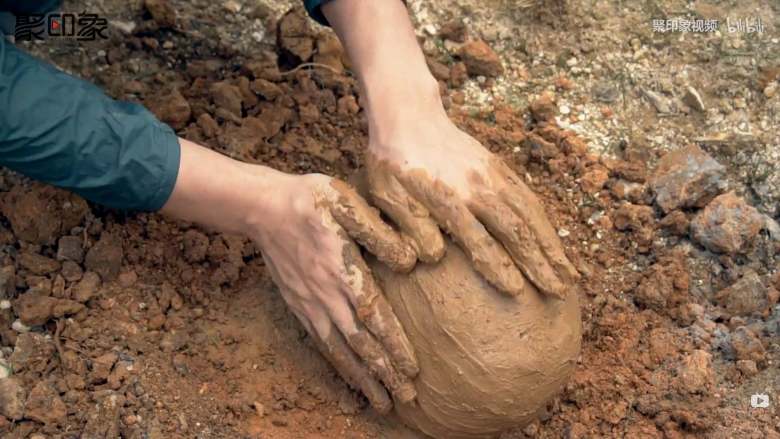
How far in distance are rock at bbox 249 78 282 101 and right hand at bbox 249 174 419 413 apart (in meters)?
0.75

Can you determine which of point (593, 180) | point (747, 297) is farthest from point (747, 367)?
point (593, 180)

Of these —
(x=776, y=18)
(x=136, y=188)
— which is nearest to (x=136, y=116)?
(x=136, y=188)

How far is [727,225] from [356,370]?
120 cm

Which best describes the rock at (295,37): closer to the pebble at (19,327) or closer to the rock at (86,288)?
the rock at (86,288)

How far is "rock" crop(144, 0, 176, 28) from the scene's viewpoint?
308 cm

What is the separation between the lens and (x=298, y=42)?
121 inches

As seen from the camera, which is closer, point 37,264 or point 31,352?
point 31,352

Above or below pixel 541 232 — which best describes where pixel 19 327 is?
below

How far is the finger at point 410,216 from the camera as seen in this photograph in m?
2.11

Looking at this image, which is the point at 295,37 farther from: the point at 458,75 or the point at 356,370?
the point at 356,370

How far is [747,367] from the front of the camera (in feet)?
7.93

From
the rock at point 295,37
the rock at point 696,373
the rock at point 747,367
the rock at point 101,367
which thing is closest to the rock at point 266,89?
the rock at point 295,37

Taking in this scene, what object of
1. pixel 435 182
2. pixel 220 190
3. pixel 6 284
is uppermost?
pixel 435 182

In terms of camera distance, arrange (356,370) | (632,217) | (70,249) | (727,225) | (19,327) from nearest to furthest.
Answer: (356,370) → (19,327) → (70,249) → (727,225) → (632,217)
